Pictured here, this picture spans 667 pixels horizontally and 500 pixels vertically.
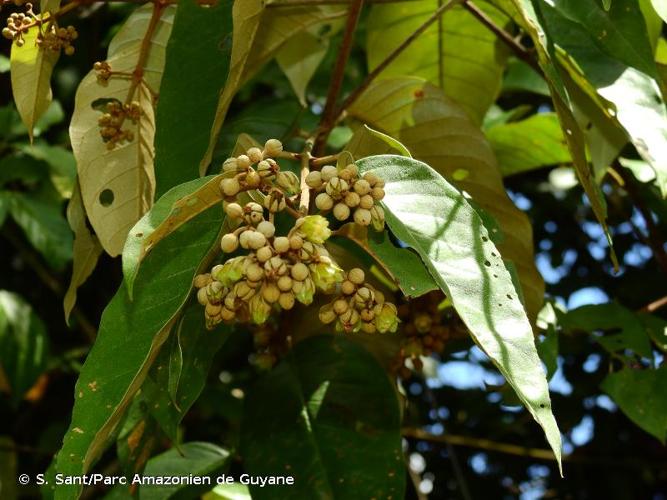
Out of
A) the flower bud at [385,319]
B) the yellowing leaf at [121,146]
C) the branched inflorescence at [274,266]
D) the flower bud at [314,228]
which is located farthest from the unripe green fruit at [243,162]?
the yellowing leaf at [121,146]

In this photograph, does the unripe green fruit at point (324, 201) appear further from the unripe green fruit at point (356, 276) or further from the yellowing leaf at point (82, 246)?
the yellowing leaf at point (82, 246)

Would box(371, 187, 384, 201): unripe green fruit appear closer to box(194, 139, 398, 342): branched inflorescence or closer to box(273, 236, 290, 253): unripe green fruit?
box(194, 139, 398, 342): branched inflorescence

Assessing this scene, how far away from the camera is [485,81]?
1.72m

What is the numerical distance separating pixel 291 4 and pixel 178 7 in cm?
20

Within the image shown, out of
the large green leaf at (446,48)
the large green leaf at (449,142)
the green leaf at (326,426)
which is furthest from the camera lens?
the large green leaf at (446,48)

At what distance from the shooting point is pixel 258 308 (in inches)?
35.6

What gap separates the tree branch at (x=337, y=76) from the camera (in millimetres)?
1325

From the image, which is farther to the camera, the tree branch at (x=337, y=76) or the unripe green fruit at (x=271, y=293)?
the tree branch at (x=337, y=76)

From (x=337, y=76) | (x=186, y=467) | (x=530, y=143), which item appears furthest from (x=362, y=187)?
(x=530, y=143)

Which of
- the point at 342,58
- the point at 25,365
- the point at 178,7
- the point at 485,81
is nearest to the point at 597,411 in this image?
the point at 485,81

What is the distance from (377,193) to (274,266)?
16 cm

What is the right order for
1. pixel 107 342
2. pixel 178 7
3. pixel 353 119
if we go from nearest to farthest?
pixel 107 342
pixel 178 7
pixel 353 119

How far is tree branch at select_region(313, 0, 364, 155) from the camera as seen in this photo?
1325 mm

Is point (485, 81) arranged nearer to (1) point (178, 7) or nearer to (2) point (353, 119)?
(2) point (353, 119)
